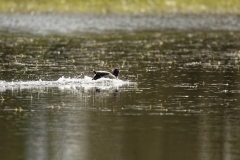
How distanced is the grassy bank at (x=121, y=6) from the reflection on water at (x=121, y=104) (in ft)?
202

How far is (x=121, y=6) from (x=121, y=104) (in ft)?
309

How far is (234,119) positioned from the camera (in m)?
27.5

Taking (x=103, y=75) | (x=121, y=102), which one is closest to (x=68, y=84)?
(x=103, y=75)

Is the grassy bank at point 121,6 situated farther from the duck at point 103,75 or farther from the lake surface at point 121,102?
the duck at point 103,75

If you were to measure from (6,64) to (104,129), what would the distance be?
22276 mm

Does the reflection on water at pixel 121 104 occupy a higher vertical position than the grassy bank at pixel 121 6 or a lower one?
lower

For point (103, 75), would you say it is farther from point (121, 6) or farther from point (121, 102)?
point (121, 6)

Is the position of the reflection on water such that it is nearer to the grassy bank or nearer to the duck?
the duck

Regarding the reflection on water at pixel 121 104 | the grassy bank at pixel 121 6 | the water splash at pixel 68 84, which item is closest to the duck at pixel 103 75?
the water splash at pixel 68 84

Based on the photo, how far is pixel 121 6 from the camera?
123875 millimetres

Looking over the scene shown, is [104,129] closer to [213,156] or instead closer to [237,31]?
[213,156]

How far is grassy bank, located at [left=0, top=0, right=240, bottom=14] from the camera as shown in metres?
118

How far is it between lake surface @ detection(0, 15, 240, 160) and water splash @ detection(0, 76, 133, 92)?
0.17 ft

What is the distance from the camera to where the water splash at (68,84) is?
36062mm
